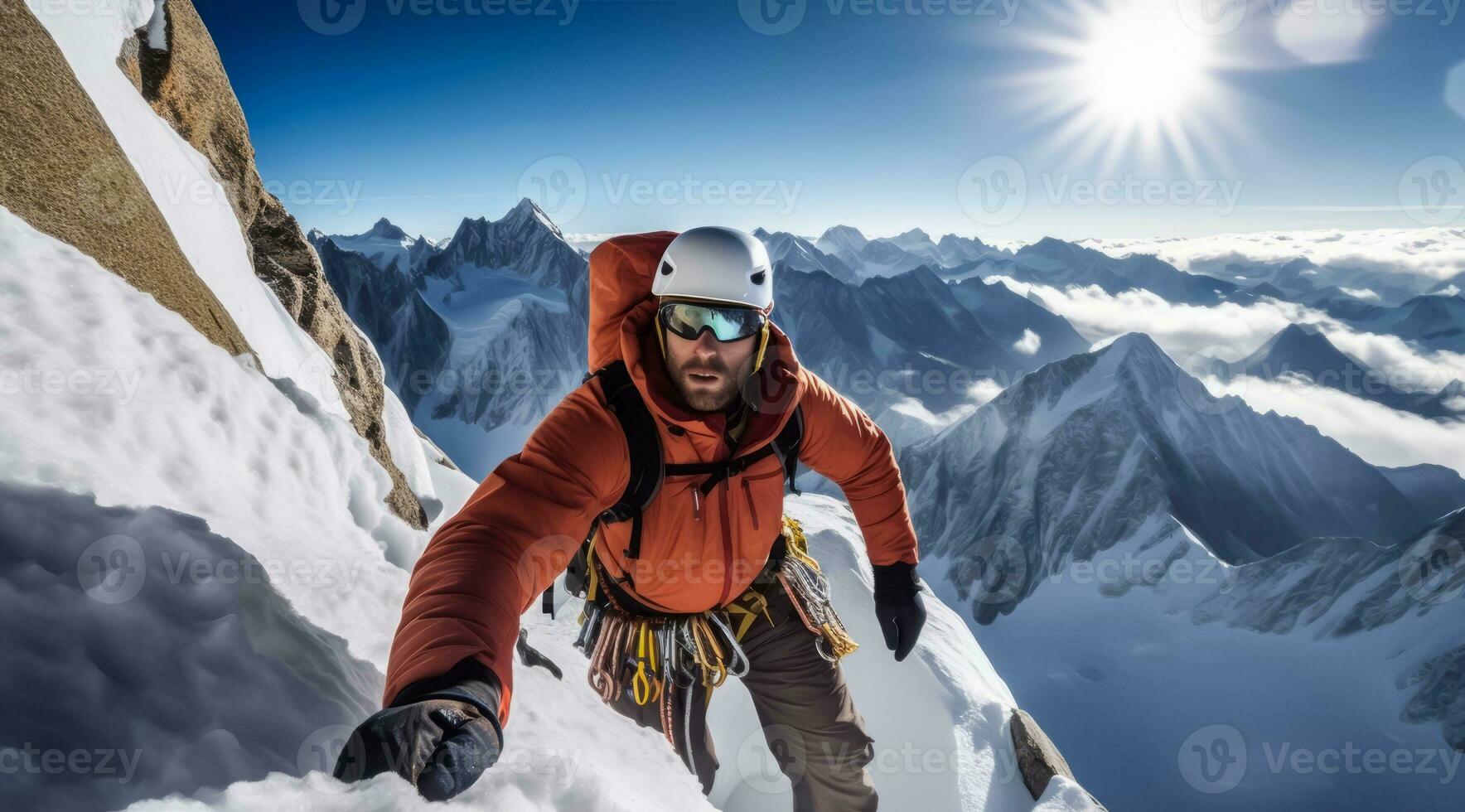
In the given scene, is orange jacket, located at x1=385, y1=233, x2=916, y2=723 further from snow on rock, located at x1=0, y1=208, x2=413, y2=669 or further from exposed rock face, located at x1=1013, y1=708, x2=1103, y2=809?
exposed rock face, located at x1=1013, y1=708, x2=1103, y2=809

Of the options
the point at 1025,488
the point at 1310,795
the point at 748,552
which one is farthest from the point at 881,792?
the point at 1025,488

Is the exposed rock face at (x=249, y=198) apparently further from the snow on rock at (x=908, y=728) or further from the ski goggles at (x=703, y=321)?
the snow on rock at (x=908, y=728)

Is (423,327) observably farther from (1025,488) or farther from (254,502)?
(254,502)

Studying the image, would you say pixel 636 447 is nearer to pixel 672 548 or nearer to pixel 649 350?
pixel 649 350
